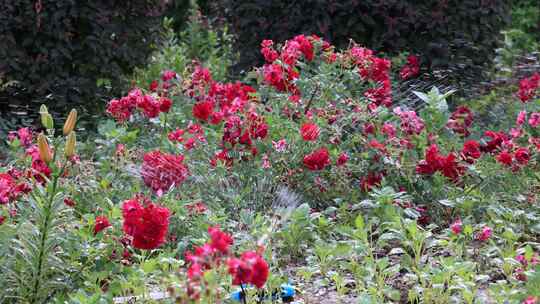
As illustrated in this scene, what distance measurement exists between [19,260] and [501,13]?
4650mm

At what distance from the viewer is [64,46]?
6.24 m

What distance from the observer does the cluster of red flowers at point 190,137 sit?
4.35m

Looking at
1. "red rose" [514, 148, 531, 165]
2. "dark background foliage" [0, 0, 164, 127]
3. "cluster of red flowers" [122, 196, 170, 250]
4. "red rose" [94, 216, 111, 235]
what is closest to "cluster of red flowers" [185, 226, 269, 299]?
"cluster of red flowers" [122, 196, 170, 250]

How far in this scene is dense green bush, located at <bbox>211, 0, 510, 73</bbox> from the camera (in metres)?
6.46

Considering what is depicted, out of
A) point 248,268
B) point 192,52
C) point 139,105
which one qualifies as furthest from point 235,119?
point 192,52

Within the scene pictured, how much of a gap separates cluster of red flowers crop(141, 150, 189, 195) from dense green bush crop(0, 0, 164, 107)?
274 cm

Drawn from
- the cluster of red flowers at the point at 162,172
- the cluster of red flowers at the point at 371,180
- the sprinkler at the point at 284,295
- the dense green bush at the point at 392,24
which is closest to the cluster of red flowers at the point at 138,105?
the cluster of red flowers at the point at 162,172

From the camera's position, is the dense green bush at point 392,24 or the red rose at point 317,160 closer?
the red rose at point 317,160

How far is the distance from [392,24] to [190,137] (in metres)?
2.42

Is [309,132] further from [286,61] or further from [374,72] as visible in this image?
[374,72]

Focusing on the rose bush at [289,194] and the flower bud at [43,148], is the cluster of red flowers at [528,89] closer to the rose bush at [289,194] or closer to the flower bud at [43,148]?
the rose bush at [289,194]

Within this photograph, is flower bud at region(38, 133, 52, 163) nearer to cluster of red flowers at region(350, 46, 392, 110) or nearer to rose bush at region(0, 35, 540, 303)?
rose bush at region(0, 35, 540, 303)

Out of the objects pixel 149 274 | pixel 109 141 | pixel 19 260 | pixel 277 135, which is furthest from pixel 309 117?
pixel 19 260

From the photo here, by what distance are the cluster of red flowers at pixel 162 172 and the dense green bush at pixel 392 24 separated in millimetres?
3022
